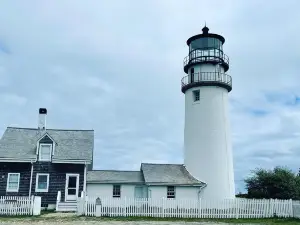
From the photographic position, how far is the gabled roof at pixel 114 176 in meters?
25.0

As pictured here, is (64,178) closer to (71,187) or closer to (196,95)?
(71,187)

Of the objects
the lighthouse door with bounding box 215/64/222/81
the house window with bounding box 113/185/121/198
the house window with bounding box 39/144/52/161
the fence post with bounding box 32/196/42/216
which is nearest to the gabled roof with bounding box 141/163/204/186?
the house window with bounding box 113/185/121/198

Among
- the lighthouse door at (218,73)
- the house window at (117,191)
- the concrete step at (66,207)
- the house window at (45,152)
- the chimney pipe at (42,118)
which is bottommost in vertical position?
the concrete step at (66,207)

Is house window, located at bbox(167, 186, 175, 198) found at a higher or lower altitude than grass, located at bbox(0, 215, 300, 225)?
higher

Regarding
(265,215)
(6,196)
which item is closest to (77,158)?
(6,196)

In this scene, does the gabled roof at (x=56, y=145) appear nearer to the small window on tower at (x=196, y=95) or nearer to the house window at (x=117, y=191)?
the house window at (x=117, y=191)

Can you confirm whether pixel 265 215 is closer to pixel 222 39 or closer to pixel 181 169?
pixel 181 169

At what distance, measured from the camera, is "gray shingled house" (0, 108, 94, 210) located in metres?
24.2

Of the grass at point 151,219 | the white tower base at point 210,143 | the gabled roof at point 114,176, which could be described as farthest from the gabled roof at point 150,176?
the grass at point 151,219

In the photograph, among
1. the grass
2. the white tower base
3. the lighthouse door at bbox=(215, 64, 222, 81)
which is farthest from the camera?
A: the lighthouse door at bbox=(215, 64, 222, 81)

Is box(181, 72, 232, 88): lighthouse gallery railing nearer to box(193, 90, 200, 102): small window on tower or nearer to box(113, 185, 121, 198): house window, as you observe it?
box(193, 90, 200, 102): small window on tower

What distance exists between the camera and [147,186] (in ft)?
82.2

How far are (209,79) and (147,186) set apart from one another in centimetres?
820

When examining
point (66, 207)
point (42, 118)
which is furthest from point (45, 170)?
point (42, 118)
